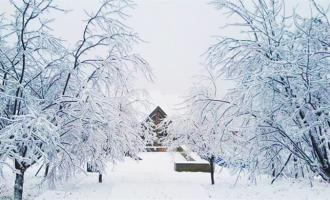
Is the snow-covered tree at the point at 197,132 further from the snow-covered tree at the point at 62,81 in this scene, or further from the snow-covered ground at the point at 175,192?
the snow-covered tree at the point at 62,81

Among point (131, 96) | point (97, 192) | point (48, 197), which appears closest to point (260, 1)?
point (48, 197)

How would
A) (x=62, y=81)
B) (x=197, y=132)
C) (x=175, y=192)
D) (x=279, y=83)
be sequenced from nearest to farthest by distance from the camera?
(x=279, y=83)
(x=62, y=81)
(x=175, y=192)
(x=197, y=132)

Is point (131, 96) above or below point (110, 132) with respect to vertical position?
above

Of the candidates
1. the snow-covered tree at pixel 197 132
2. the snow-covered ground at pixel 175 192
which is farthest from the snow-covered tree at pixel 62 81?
the snow-covered tree at pixel 197 132

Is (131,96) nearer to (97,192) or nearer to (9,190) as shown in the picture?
(97,192)

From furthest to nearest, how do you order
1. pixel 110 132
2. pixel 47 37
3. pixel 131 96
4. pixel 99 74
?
pixel 131 96 < pixel 110 132 < pixel 99 74 < pixel 47 37

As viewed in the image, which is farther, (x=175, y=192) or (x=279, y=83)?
(x=175, y=192)

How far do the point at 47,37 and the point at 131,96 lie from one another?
9.12 metres

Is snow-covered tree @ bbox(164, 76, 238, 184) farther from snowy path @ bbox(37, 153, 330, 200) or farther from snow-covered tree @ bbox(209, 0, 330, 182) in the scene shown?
snow-covered tree @ bbox(209, 0, 330, 182)

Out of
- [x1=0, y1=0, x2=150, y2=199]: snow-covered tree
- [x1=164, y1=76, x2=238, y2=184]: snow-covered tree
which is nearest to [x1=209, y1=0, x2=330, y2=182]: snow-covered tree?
[x1=0, y1=0, x2=150, y2=199]: snow-covered tree

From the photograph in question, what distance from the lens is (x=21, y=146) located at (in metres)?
9.15

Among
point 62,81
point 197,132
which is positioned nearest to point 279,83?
point 62,81

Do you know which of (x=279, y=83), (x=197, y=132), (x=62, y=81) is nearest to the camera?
(x=279, y=83)

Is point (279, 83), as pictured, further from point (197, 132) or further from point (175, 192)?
point (197, 132)
